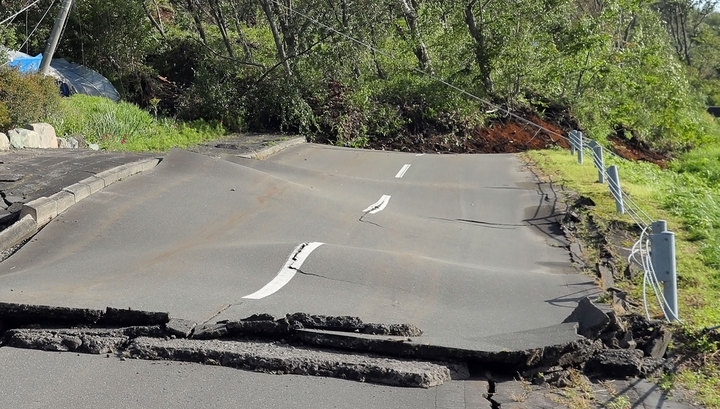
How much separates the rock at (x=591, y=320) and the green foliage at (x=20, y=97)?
1225cm

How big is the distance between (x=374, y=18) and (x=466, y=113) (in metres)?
4.75

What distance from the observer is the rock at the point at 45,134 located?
16.4 metres

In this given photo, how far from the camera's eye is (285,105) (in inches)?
968

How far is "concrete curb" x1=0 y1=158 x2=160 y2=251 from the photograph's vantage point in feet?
34.0

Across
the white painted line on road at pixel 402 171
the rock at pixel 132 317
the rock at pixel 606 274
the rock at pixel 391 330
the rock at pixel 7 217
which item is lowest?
the rock at pixel 606 274

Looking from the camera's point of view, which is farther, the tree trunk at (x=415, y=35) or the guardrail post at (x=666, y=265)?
the tree trunk at (x=415, y=35)

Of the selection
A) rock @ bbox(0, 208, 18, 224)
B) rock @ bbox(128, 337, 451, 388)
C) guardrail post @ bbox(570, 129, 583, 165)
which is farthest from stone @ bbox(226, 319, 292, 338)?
guardrail post @ bbox(570, 129, 583, 165)

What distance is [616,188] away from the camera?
44.7ft

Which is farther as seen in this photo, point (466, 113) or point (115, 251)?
point (466, 113)

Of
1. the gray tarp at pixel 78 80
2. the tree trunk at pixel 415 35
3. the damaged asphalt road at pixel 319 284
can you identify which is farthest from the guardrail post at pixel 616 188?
the tree trunk at pixel 415 35

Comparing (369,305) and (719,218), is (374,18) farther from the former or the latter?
(369,305)

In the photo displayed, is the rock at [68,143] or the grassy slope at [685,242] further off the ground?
the rock at [68,143]

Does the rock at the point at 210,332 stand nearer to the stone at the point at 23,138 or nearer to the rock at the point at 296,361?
the rock at the point at 296,361

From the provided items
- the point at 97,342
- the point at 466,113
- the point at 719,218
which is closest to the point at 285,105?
the point at 466,113
